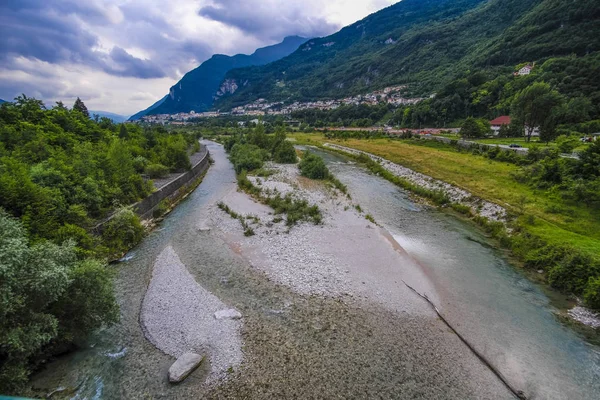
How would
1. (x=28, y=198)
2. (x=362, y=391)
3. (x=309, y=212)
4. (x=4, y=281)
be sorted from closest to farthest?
(x=4, y=281)
(x=362, y=391)
(x=28, y=198)
(x=309, y=212)

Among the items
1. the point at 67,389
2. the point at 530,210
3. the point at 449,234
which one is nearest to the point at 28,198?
the point at 67,389

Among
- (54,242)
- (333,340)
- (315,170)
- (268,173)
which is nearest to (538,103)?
(315,170)

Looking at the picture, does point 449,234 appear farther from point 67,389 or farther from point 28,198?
point 28,198

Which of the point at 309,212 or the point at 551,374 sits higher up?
the point at 309,212

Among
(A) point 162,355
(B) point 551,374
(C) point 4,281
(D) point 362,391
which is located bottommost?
(B) point 551,374

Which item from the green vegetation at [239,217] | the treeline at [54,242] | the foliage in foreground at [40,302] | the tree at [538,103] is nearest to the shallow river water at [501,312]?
the green vegetation at [239,217]

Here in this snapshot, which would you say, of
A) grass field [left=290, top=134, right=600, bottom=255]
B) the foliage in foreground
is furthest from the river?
grass field [left=290, top=134, right=600, bottom=255]

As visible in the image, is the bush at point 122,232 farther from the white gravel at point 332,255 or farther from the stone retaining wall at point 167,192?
the white gravel at point 332,255

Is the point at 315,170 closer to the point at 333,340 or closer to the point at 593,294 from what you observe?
the point at 333,340
